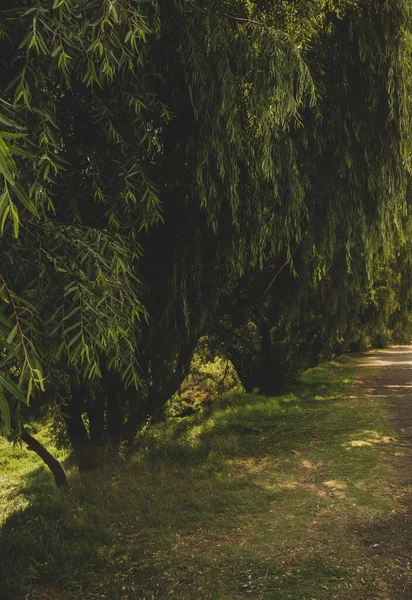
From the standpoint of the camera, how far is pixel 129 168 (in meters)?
4.87

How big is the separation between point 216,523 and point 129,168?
14.1 feet

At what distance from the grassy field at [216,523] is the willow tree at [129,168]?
5.72 ft

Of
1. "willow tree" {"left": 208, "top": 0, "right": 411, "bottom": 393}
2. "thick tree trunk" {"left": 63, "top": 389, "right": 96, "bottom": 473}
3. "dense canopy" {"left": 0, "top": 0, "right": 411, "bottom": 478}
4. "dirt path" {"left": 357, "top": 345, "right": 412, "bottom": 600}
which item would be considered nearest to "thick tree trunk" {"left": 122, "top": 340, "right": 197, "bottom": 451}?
"thick tree trunk" {"left": 63, "top": 389, "right": 96, "bottom": 473}

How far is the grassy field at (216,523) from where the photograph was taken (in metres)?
5.04

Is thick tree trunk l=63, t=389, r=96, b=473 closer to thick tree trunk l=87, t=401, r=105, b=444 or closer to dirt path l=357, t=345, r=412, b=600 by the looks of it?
thick tree trunk l=87, t=401, r=105, b=444

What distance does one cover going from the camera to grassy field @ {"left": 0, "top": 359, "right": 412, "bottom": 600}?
16.5 feet

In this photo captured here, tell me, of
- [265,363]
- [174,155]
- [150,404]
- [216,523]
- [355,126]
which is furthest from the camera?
[265,363]

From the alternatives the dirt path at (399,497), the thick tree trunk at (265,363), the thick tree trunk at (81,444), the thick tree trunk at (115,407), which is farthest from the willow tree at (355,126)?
the thick tree trunk at (265,363)

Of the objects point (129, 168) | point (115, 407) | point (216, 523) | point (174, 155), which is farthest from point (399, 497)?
point (129, 168)

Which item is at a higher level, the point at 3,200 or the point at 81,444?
the point at 3,200

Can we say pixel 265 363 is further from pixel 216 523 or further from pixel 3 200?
pixel 3 200

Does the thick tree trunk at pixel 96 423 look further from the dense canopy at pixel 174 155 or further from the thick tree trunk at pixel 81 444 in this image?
the dense canopy at pixel 174 155

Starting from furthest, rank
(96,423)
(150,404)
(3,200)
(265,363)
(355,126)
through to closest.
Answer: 1. (265,363)
2. (150,404)
3. (96,423)
4. (355,126)
5. (3,200)

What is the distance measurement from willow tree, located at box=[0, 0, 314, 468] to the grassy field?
1.74 meters
